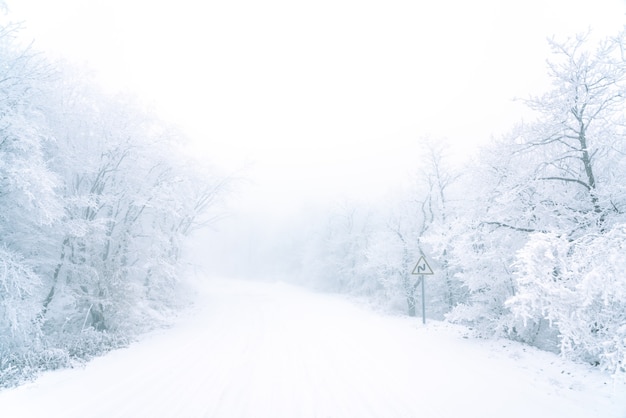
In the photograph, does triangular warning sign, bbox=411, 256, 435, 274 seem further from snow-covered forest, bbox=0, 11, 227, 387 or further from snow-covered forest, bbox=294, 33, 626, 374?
snow-covered forest, bbox=0, 11, 227, 387

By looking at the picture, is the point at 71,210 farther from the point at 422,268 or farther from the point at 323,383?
the point at 422,268

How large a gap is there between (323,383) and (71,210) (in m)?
10.5

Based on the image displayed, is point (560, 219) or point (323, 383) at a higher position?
point (560, 219)

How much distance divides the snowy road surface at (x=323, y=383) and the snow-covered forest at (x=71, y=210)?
1.77 m

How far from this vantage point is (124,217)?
13734mm

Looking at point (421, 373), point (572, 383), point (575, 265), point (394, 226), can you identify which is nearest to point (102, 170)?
point (421, 373)

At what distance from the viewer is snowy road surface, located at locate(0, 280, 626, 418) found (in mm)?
5617

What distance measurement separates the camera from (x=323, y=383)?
7.12 metres

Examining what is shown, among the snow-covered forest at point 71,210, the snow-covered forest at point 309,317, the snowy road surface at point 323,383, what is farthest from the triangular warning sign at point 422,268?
the snow-covered forest at point 71,210

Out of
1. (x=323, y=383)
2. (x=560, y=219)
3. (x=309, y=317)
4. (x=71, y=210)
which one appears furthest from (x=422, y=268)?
(x=71, y=210)

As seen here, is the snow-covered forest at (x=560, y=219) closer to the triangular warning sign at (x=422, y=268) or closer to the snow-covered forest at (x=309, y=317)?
the snow-covered forest at (x=309, y=317)

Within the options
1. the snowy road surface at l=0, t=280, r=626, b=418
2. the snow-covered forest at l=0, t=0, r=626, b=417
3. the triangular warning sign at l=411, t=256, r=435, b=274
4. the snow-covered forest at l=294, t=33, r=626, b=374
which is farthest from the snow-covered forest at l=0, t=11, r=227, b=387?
the triangular warning sign at l=411, t=256, r=435, b=274

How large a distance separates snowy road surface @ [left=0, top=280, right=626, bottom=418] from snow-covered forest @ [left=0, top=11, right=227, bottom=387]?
5.81 ft

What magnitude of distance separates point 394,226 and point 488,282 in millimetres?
14721
